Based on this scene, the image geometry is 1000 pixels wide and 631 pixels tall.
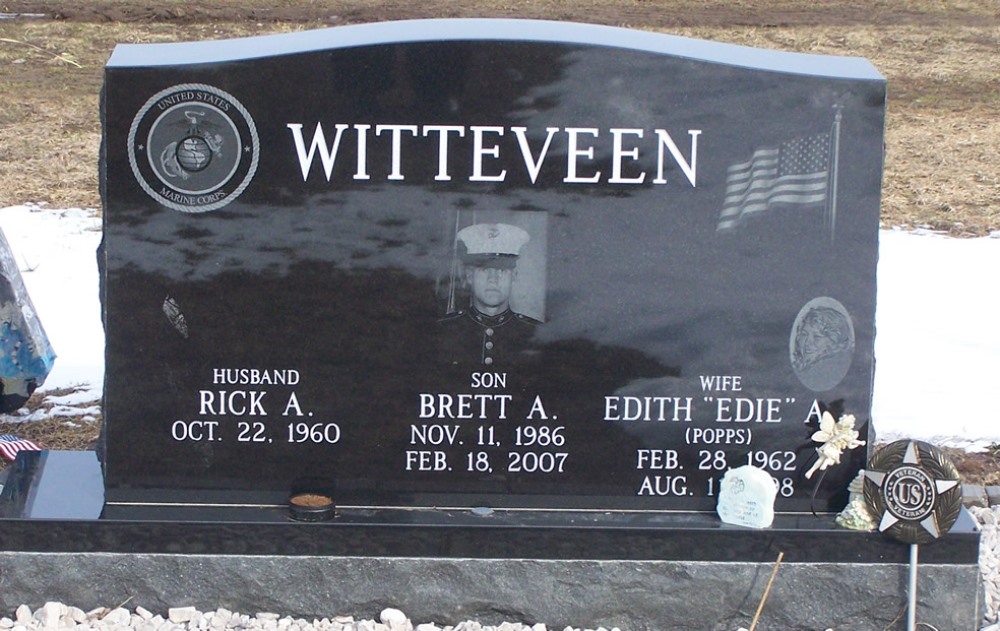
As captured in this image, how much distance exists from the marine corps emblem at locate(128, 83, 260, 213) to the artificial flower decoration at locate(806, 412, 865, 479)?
1.91 meters

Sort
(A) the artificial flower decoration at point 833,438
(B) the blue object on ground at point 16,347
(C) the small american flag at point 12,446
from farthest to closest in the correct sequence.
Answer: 1. (B) the blue object on ground at point 16,347
2. (C) the small american flag at point 12,446
3. (A) the artificial flower decoration at point 833,438

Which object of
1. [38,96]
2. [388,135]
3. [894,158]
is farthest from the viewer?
[38,96]

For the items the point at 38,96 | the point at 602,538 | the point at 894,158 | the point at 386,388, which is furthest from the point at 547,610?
the point at 38,96

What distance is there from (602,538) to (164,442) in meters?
1.38

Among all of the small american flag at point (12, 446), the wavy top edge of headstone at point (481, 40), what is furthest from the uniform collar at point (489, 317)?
the small american flag at point (12, 446)

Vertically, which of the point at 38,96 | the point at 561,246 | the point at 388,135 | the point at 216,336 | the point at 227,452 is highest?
the point at 38,96

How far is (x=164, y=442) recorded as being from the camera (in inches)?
173

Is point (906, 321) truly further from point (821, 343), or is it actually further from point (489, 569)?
point (489, 569)

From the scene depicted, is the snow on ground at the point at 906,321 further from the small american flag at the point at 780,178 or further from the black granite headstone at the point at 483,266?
the small american flag at the point at 780,178

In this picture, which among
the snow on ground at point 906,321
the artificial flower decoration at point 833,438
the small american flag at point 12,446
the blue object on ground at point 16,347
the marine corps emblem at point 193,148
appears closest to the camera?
the marine corps emblem at point 193,148

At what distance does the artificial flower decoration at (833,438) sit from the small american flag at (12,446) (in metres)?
2.91

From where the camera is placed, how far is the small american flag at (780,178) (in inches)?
169

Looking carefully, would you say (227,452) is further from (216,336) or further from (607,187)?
(607,187)

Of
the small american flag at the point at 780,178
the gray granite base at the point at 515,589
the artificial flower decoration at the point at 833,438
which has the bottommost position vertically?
the gray granite base at the point at 515,589
